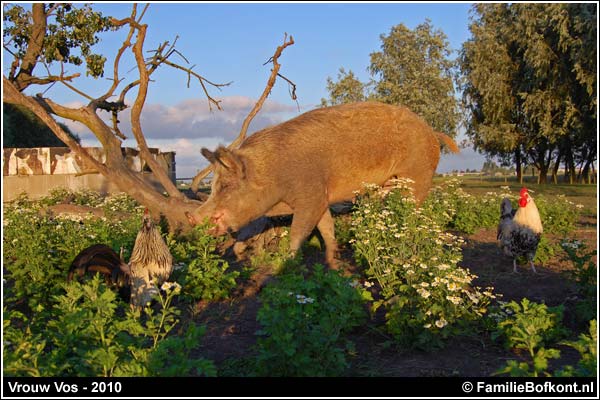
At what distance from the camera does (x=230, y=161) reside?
7.83 meters

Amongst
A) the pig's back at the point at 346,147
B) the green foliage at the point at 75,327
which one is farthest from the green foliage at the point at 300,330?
the pig's back at the point at 346,147

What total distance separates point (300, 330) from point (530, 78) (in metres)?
28.8

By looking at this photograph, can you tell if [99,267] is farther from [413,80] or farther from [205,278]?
[413,80]

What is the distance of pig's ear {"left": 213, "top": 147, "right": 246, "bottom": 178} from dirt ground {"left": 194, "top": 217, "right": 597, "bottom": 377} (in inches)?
57.6

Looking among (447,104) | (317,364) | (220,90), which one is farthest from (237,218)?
(447,104)

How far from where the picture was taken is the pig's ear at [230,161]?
771 cm

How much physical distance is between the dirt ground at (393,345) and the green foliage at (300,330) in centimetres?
42

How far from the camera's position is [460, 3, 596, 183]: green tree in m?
24.7

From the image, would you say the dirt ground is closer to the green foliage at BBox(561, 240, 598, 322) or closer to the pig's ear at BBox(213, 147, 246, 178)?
the green foliage at BBox(561, 240, 598, 322)

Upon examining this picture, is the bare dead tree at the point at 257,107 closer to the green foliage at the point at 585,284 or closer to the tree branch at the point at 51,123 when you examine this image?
the tree branch at the point at 51,123

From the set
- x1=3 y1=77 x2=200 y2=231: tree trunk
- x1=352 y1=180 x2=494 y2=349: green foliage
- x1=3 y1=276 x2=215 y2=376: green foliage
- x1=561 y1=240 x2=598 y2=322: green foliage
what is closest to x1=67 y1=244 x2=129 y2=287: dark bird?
x1=3 y1=276 x2=215 y2=376: green foliage

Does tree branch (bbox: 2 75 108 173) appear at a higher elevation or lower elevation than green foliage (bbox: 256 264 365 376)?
higher
